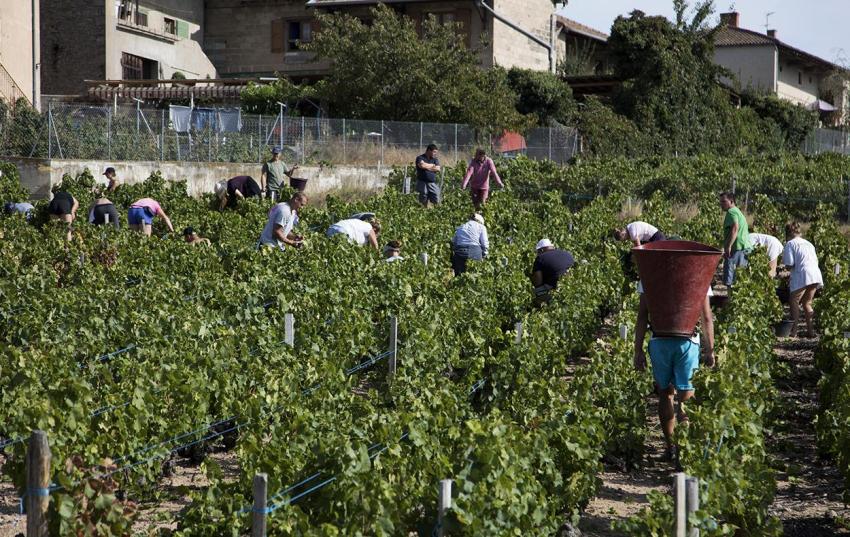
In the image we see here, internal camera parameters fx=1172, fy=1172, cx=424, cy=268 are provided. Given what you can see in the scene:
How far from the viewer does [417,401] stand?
271 inches

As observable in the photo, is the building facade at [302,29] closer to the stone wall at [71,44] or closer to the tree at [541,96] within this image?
the tree at [541,96]

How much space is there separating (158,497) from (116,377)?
1858 mm

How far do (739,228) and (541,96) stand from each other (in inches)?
838

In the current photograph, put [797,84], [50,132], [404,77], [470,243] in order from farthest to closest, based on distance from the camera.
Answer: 1. [797,84]
2. [404,77]
3. [50,132]
4. [470,243]

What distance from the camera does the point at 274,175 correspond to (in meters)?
19.8

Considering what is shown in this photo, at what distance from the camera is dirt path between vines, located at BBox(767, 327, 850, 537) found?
730 centimetres

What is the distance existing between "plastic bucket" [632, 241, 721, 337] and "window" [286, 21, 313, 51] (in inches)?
1297

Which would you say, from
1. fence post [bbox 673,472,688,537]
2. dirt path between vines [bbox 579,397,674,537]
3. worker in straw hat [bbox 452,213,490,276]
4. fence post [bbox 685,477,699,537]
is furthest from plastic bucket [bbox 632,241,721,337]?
worker in straw hat [bbox 452,213,490,276]

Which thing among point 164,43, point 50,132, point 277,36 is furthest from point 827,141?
point 50,132

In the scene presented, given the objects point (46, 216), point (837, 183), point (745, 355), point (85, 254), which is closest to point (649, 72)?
point (837, 183)

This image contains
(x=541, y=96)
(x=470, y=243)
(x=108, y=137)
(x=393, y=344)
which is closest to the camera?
(x=393, y=344)

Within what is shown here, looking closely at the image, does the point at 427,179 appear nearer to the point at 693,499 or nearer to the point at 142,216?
the point at 142,216

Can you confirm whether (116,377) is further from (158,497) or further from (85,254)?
(85,254)

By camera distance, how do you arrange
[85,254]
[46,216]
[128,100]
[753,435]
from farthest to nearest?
[128,100]
[46,216]
[85,254]
[753,435]
